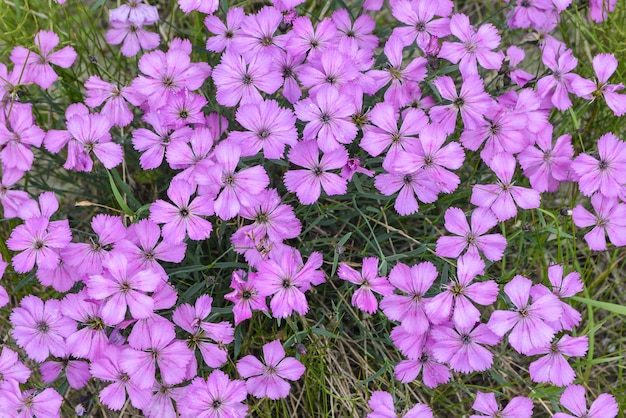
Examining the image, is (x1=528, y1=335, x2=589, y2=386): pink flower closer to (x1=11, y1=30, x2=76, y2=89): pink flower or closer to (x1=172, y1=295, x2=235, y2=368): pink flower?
(x1=172, y1=295, x2=235, y2=368): pink flower

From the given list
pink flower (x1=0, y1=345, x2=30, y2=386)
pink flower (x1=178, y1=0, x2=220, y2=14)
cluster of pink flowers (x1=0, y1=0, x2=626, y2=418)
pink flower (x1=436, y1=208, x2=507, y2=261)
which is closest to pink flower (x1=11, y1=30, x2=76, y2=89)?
cluster of pink flowers (x1=0, y1=0, x2=626, y2=418)

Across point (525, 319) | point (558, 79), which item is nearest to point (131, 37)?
point (558, 79)

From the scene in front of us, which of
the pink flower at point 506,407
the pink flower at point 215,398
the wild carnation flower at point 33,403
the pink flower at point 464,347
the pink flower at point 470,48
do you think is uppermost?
the pink flower at point 470,48

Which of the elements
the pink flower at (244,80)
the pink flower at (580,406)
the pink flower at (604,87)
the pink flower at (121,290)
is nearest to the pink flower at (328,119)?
the pink flower at (244,80)

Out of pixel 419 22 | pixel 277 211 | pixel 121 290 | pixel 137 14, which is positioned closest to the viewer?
pixel 121 290

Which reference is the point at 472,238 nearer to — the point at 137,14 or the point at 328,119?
the point at 328,119

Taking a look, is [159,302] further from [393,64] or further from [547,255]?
[547,255]

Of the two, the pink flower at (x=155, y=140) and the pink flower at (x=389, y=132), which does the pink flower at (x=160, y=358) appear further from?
the pink flower at (x=389, y=132)
